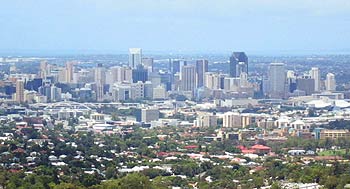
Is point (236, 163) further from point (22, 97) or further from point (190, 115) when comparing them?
point (22, 97)

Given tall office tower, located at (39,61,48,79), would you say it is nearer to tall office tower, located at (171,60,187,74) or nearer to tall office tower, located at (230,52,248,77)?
tall office tower, located at (171,60,187,74)

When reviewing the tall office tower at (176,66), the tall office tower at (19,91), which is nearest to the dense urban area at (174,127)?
the tall office tower at (19,91)

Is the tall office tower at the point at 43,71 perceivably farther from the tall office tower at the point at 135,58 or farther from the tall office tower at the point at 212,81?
the tall office tower at the point at 212,81

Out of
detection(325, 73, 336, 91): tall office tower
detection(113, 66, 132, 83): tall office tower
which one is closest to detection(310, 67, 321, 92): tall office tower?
detection(325, 73, 336, 91): tall office tower

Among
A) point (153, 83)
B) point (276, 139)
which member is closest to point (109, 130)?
point (276, 139)

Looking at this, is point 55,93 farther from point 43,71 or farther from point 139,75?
point 43,71

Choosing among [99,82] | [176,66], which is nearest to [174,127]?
[99,82]
